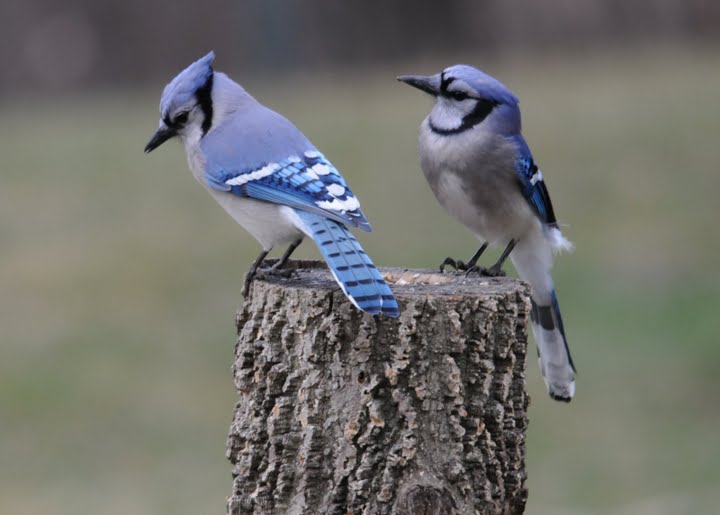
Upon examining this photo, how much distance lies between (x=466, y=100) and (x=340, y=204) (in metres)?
0.72

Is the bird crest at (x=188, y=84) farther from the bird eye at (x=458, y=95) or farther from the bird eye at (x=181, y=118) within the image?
the bird eye at (x=458, y=95)

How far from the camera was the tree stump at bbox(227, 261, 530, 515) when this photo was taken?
319cm

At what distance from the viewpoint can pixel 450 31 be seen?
12.5m

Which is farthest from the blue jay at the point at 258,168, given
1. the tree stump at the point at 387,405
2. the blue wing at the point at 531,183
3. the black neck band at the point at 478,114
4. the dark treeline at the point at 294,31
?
the dark treeline at the point at 294,31

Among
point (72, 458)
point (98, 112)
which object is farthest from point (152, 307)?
point (98, 112)

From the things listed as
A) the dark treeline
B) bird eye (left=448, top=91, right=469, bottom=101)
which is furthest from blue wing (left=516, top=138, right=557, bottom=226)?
the dark treeline

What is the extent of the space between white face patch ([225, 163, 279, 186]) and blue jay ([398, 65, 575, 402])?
1.65ft

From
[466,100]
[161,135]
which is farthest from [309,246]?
[161,135]

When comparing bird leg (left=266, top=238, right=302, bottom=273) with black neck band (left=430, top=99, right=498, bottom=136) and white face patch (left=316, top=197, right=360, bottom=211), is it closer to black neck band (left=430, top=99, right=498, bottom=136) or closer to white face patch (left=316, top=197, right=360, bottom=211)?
white face patch (left=316, top=197, right=360, bottom=211)

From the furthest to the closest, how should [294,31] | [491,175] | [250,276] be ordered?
1. [294,31]
2. [491,175]
3. [250,276]

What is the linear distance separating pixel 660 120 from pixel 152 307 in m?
3.82

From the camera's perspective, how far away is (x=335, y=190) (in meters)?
3.53

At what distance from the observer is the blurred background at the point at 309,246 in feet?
20.7

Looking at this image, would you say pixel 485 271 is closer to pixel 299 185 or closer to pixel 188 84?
pixel 299 185
